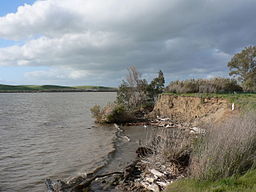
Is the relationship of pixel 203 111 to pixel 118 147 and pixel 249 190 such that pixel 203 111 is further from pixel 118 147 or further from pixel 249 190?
pixel 249 190

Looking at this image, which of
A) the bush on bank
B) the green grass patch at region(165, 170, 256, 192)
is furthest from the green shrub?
the green grass patch at region(165, 170, 256, 192)

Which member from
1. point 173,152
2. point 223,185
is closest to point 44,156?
point 173,152

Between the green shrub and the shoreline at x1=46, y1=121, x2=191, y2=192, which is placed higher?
the green shrub

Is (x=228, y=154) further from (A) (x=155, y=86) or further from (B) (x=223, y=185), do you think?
(A) (x=155, y=86)

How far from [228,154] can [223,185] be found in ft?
3.82

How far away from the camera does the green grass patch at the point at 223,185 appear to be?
199 inches

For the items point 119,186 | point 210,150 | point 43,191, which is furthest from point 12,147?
point 210,150

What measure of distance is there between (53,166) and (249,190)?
29.7ft

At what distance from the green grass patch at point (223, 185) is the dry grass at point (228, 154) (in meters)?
0.32

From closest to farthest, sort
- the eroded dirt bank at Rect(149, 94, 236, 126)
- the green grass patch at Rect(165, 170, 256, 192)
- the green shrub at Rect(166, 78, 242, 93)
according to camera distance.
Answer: the green grass patch at Rect(165, 170, 256, 192), the eroded dirt bank at Rect(149, 94, 236, 126), the green shrub at Rect(166, 78, 242, 93)

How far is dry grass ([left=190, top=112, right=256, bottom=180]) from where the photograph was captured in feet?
19.6

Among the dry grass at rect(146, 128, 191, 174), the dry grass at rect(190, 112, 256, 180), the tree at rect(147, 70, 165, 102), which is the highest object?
the tree at rect(147, 70, 165, 102)

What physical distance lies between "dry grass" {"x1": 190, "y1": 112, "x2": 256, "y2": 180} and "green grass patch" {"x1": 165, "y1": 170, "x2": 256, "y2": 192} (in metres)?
0.32

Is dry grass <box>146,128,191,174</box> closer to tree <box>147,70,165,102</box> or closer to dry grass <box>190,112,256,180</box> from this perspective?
dry grass <box>190,112,256,180</box>
